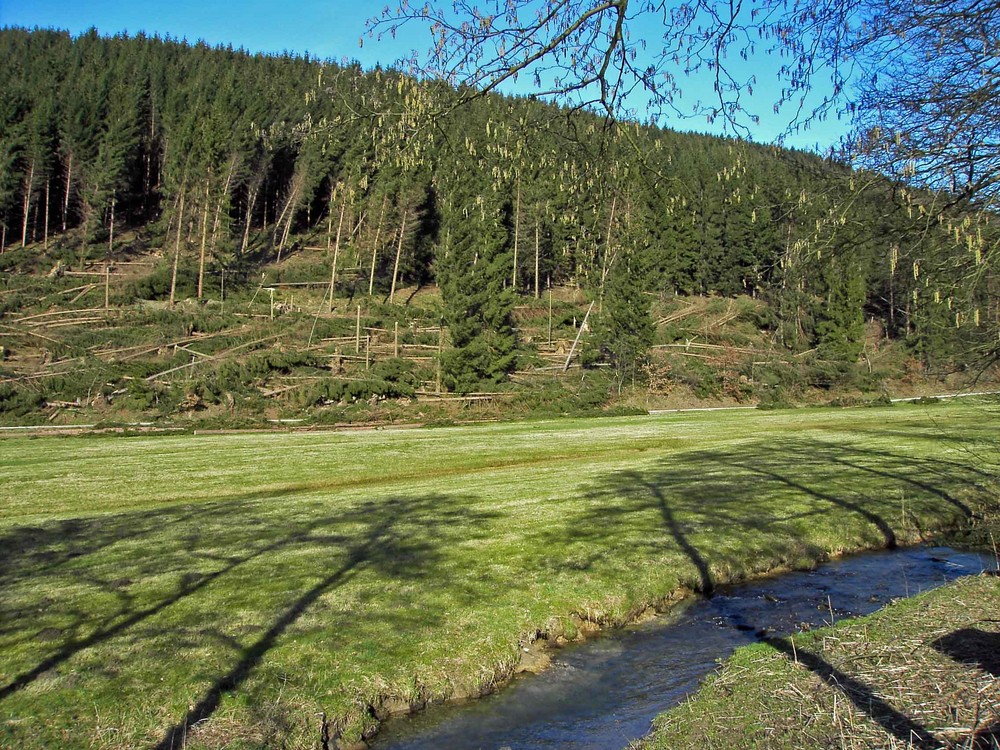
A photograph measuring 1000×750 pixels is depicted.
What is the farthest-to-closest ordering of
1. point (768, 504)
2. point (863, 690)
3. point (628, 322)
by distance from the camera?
point (628, 322) → point (768, 504) → point (863, 690)

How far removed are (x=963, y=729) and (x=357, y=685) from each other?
4.71 meters

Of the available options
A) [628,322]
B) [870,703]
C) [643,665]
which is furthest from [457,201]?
[870,703]

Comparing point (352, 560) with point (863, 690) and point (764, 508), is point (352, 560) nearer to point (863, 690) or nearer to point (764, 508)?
point (863, 690)

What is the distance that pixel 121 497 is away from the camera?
55.0 feet

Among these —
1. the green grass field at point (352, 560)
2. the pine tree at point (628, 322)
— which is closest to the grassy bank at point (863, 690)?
the green grass field at point (352, 560)

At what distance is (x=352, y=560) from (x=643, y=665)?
435 centimetres

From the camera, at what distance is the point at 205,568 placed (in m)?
9.89

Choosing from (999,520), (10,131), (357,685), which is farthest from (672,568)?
(10,131)

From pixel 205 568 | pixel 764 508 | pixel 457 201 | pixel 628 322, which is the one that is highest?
pixel 457 201

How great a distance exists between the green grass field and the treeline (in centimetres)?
413

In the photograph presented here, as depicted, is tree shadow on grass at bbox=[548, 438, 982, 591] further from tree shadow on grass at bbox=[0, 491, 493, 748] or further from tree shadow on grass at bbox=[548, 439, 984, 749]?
tree shadow on grass at bbox=[0, 491, 493, 748]

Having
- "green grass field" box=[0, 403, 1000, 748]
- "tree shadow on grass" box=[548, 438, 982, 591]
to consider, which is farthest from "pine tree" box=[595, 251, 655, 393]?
"tree shadow on grass" box=[548, 438, 982, 591]

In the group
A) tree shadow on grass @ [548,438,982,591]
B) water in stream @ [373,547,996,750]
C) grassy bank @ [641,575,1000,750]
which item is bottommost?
water in stream @ [373,547,996,750]

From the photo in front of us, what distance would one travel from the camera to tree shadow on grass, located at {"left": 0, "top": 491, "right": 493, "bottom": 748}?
7.37 m
